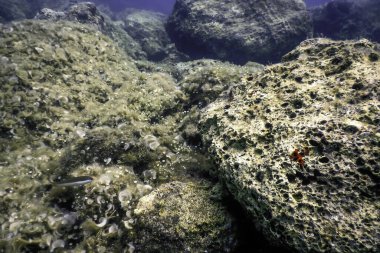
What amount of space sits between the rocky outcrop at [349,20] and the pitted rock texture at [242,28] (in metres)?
3.98

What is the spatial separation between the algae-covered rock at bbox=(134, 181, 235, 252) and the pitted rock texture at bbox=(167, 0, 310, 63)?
38.5 ft

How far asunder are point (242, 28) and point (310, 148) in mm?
12313

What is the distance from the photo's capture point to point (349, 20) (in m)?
18.1

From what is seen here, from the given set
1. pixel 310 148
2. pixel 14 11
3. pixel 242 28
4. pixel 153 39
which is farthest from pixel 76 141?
pixel 14 11

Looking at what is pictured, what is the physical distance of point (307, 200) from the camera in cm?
285

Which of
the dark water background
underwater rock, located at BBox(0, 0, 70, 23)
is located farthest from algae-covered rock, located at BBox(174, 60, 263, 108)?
the dark water background

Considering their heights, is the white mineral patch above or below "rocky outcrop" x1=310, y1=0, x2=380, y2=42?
below

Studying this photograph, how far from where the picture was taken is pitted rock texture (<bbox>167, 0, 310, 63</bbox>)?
14078 millimetres

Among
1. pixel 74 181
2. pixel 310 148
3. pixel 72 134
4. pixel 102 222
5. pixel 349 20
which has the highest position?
pixel 349 20

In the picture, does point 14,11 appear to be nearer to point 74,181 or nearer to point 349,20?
point 74,181

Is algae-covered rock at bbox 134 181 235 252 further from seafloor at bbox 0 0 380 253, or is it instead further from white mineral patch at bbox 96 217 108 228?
white mineral patch at bbox 96 217 108 228

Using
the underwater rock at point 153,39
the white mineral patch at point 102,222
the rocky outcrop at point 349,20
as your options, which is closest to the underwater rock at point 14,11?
the underwater rock at point 153,39

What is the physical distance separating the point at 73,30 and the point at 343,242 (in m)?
8.66

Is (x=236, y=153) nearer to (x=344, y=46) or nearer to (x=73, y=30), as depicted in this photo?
(x=344, y=46)
